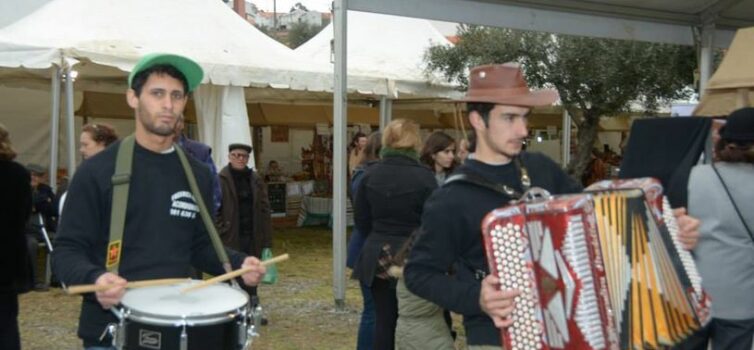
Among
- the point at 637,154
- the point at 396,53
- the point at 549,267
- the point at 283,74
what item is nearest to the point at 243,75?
the point at 283,74

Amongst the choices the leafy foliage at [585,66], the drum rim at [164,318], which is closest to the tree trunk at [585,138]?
the leafy foliage at [585,66]

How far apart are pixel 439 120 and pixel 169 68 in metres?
16.1

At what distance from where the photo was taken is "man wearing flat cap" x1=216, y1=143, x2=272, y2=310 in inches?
306

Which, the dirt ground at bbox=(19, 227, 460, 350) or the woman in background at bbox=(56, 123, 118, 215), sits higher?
the woman in background at bbox=(56, 123, 118, 215)

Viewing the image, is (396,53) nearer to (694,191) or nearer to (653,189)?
(694,191)

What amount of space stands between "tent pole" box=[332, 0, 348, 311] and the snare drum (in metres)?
5.23

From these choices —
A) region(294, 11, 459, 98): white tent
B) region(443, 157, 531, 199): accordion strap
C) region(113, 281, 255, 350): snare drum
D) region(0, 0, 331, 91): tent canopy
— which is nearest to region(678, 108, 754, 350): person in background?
region(443, 157, 531, 199): accordion strap

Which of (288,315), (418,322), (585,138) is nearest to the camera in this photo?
(418,322)

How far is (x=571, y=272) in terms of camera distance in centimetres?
271

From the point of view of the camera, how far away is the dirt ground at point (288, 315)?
7.83m

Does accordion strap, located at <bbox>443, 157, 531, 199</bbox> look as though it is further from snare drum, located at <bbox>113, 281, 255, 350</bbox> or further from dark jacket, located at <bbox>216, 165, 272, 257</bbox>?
dark jacket, located at <bbox>216, 165, 272, 257</bbox>

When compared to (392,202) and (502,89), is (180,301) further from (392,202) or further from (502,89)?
(392,202)

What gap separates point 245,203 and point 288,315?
1.57 meters

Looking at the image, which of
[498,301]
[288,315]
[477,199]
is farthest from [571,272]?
[288,315]
